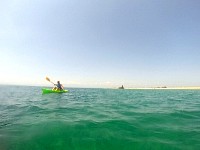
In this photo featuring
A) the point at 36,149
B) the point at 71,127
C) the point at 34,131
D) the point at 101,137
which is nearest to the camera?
the point at 36,149

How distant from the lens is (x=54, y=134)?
761 cm

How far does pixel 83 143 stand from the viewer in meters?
6.61

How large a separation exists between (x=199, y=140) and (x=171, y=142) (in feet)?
4.04

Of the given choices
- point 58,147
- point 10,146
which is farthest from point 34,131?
point 58,147

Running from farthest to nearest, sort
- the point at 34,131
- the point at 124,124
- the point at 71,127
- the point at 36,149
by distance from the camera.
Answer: the point at 124,124, the point at 71,127, the point at 34,131, the point at 36,149

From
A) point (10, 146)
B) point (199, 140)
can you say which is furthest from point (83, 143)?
point (199, 140)

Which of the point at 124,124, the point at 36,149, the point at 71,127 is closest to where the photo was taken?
the point at 36,149

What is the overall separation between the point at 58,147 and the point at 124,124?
4.11 m

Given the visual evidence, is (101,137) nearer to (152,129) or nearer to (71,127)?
(71,127)

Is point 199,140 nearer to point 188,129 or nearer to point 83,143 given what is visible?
point 188,129

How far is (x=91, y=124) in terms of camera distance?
9172 mm

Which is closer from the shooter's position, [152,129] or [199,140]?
[199,140]

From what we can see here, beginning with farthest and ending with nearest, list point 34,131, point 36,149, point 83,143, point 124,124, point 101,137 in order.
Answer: point 124,124 → point 34,131 → point 101,137 → point 83,143 → point 36,149

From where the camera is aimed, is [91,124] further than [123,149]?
Yes
